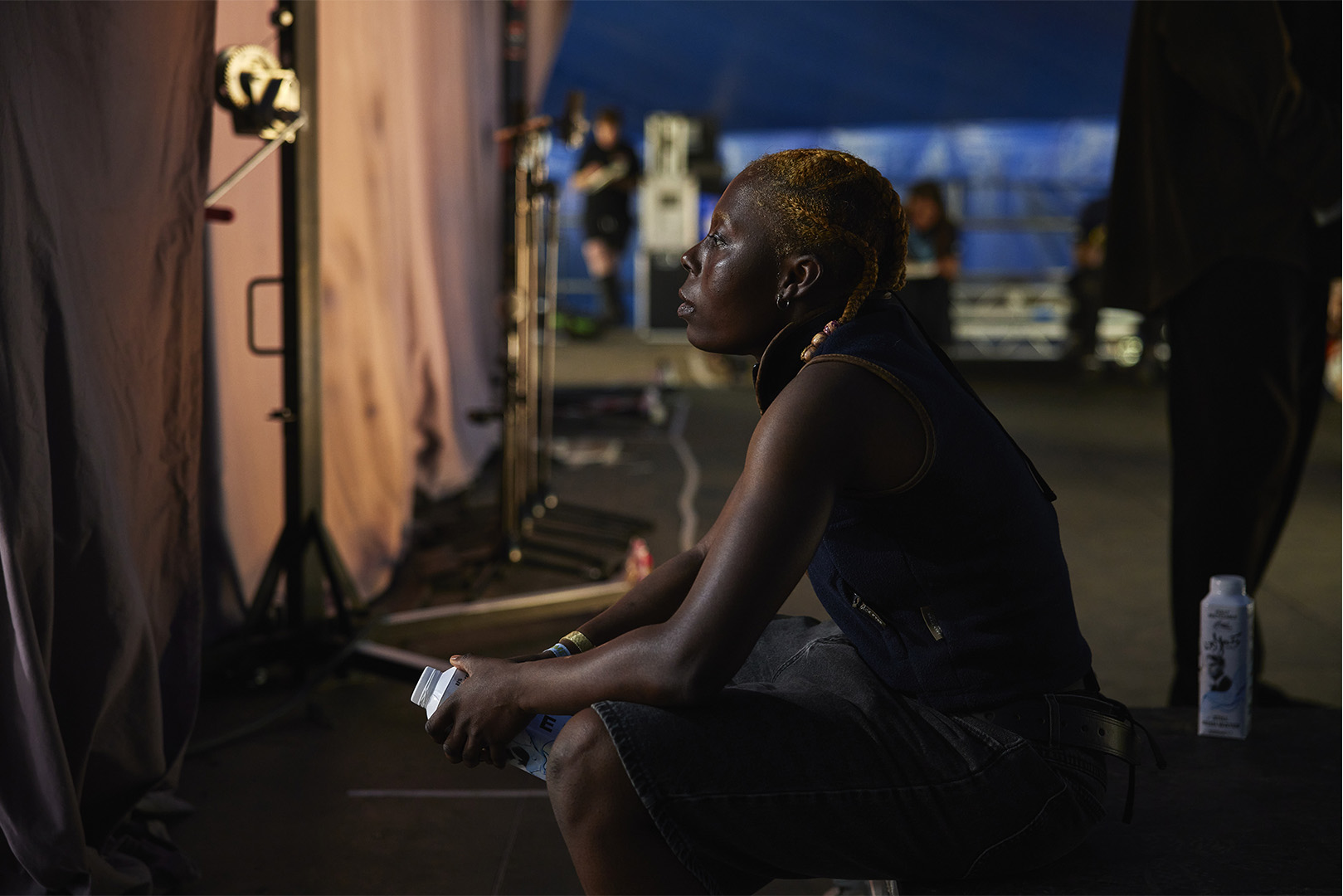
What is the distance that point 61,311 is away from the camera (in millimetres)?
1756

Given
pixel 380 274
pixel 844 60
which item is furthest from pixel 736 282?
pixel 844 60

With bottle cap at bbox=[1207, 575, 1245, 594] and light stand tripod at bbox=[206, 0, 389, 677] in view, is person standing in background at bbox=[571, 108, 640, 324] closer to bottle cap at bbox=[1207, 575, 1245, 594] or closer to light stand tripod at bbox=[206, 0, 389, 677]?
light stand tripod at bbox=[206, 0, 389, 677]

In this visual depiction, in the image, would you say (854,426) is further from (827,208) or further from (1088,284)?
(1088,284)

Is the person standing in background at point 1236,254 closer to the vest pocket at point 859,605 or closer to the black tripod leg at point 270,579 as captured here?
the vest pocket at point 859,605

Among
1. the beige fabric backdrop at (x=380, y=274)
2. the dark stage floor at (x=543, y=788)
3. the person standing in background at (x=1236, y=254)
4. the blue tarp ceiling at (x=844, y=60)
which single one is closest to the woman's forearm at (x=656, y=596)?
the dark stage floor at (x=543, y=788)

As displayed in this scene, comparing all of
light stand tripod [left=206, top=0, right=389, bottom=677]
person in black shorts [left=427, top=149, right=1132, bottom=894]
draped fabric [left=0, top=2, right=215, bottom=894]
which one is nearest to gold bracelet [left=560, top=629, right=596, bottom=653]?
person in black shorts [left=427, top=149, right=1132, bottom=894]

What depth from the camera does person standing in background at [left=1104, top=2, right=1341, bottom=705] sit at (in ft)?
7.44

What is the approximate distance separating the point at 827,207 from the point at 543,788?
137cm

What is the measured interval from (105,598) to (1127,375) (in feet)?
24.8

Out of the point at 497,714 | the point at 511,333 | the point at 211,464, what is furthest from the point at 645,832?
the point at 511,333

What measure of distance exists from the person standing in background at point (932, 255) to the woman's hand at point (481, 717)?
714 cm

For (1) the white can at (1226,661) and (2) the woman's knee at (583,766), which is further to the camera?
(1) the white can at (1226,661)

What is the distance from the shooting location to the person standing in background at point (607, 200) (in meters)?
10.3

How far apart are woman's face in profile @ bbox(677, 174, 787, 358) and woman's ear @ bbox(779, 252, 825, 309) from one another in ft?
0.03
